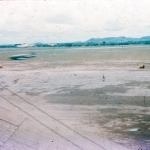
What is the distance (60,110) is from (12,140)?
14.7ft

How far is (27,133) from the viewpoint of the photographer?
956 centimetres

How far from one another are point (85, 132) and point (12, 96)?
28.1 ft

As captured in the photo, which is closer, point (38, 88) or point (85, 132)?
point (85, 132)

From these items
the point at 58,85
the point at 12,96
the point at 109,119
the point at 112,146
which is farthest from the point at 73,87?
the point at 112,146

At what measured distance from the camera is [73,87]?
767 inches

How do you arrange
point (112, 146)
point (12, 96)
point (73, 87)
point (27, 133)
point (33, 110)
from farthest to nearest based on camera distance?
point (73, 87) → point (12, 96) → point (33, 110) → point (27, 133) → point (112, 146)

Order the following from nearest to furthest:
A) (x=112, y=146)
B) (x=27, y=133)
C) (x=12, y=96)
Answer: (x=112, y=146), (x=27, y=133), (x=12, y=96)

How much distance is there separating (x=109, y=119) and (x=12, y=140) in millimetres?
4881

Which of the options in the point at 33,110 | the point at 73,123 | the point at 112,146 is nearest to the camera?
the point at 112,146

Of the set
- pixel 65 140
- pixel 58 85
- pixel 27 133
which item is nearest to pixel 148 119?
pixel 65 140

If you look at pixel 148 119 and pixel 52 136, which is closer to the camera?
pixel 52 136

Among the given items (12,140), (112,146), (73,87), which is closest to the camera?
(112,146)

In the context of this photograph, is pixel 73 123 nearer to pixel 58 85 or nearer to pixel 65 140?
pixel 65 140

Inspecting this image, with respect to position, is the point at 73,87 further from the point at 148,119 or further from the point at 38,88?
the point at 148,119
